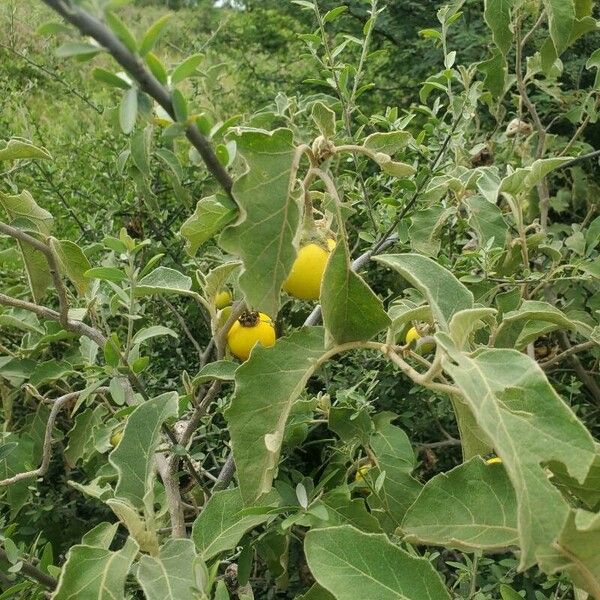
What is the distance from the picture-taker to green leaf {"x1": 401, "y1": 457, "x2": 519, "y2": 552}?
747 mm

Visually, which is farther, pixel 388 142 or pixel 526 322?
pixel 526 322

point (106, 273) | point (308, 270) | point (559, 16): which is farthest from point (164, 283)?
point (559, 16)

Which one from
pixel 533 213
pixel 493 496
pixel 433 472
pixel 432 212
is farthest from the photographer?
pixel 533 213

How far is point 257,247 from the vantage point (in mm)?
729

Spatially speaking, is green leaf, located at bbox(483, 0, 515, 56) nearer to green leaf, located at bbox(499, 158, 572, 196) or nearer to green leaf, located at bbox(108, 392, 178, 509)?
green leaf, located at bbox(499, 158, 572, 196)

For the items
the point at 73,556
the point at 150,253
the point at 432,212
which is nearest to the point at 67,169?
the point at 150,253

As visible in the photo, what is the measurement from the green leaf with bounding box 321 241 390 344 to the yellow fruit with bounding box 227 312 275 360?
0.30 metres

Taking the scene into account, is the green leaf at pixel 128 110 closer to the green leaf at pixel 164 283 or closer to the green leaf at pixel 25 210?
the green leaf at pixel 164 283

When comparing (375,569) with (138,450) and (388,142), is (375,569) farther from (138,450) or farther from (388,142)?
(388,142)

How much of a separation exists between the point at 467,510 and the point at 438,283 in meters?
0.24

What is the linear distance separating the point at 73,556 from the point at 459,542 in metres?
0.42

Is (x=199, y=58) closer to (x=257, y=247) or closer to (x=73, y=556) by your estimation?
(x=257, y=247)

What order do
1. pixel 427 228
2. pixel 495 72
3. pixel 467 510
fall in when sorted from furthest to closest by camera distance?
pixel 495 72
pixel 427 228
pixel 467 510

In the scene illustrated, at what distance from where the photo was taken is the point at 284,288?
1.02m
